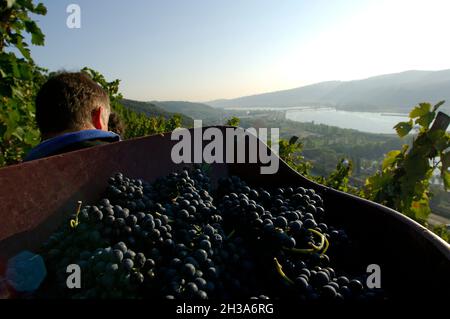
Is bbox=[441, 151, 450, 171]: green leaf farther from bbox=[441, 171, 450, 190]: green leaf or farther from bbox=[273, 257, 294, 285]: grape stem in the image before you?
bbox=[273, 257, 294, 285]: grape stem

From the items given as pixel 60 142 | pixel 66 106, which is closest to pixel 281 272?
pixel 60 142

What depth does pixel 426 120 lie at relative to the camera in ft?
13.9

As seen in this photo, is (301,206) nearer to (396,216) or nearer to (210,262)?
(396,216)

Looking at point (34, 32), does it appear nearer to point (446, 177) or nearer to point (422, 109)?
point (422, 109)

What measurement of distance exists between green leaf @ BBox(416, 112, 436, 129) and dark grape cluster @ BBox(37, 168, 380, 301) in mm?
3471

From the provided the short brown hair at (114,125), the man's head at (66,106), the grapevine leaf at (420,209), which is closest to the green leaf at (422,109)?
the grapevine leaf at (420,209)

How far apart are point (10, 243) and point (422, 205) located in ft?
14.7

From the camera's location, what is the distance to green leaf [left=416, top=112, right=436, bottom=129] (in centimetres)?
421

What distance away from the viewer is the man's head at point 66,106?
7.97 ft

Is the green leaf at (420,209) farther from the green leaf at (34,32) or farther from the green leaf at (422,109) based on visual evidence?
the green leaf at (34,32)
